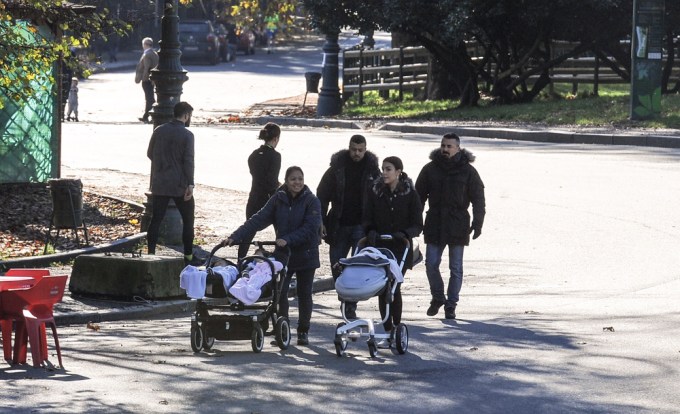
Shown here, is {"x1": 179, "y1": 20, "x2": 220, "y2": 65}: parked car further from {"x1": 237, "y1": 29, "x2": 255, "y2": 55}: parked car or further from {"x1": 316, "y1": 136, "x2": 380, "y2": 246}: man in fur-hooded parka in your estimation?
{"x1": 316, "y1": 136, "x2": 380, "y2": 246}: man in fur-hooded parka

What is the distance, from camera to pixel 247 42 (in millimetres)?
67000

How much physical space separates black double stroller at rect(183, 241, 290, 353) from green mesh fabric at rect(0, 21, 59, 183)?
866 cm

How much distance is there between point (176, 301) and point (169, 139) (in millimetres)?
2009

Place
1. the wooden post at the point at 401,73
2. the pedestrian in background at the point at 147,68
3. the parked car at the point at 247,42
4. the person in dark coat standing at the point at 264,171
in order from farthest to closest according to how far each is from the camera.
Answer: the parked car at the point at 247,42, the wooden post at the point at 401,73, the pedestrian in background at the point at 147,68, the person in dark coat standing at the point at 264,171

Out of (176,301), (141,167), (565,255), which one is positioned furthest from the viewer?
(141,167)

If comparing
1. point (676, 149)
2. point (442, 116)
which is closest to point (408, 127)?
point (442, 116)

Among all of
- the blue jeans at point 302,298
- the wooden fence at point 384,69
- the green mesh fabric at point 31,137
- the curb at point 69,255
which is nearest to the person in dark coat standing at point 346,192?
the blue jeans at point 302,298

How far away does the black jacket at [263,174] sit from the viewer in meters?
13.5

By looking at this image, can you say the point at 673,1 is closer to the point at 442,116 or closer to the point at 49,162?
the point at 442,116

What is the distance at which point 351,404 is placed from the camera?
27.3ft

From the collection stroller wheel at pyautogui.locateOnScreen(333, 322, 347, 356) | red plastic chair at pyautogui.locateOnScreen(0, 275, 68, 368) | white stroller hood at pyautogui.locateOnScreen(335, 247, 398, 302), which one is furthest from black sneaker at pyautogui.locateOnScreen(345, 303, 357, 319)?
red plastic chair at pyautogui.locateOnScreen(0, 275, 68, 368)

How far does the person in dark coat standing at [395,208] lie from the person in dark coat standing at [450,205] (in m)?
0.75

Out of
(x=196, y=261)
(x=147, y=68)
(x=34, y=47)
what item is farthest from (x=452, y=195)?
(x=147, y=68)

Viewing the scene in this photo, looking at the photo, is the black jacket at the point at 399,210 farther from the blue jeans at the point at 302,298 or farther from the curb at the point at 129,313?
the curb at the point at 129,313
